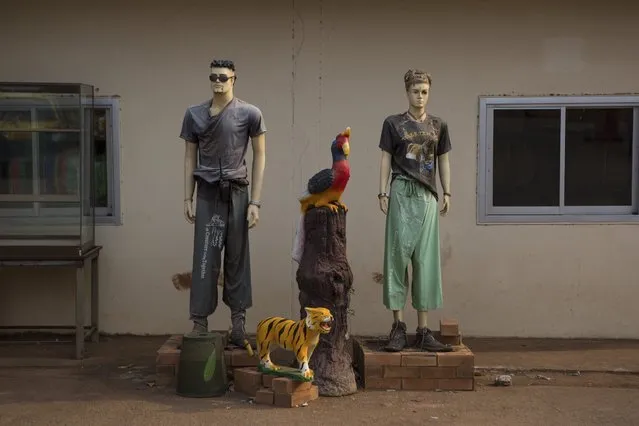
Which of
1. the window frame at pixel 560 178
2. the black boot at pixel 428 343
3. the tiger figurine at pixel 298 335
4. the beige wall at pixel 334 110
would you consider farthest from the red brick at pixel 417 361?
the window frame at pixel 560 178

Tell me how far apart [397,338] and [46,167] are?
366cm

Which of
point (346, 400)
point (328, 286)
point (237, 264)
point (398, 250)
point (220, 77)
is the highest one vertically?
point (220, 77)

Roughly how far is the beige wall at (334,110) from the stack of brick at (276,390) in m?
1.99

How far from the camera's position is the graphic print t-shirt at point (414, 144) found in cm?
689

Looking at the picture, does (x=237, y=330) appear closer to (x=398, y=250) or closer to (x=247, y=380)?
(x=247, y=380)

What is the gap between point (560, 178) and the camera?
28.3ft

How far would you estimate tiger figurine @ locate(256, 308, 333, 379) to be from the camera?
6203 mm

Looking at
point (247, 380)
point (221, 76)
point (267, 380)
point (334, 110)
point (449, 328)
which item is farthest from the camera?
point (334, 110)

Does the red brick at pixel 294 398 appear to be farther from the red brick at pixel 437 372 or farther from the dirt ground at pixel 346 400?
the red brick at pixel 437 372

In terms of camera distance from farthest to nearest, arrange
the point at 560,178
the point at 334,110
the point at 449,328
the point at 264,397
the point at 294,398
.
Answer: the point at 560,178
the point at 334,110
the point at 449,328
the point at 264,397
the point at 294,398

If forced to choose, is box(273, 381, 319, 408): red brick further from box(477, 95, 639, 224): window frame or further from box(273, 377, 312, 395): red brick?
box(477, 95, 639, 224): window frame

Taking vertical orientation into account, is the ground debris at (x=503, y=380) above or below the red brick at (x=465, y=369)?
below

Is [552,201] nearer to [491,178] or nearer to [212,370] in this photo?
[491,178]

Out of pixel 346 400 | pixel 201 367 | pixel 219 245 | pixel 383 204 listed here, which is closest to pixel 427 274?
pixel 383 204
